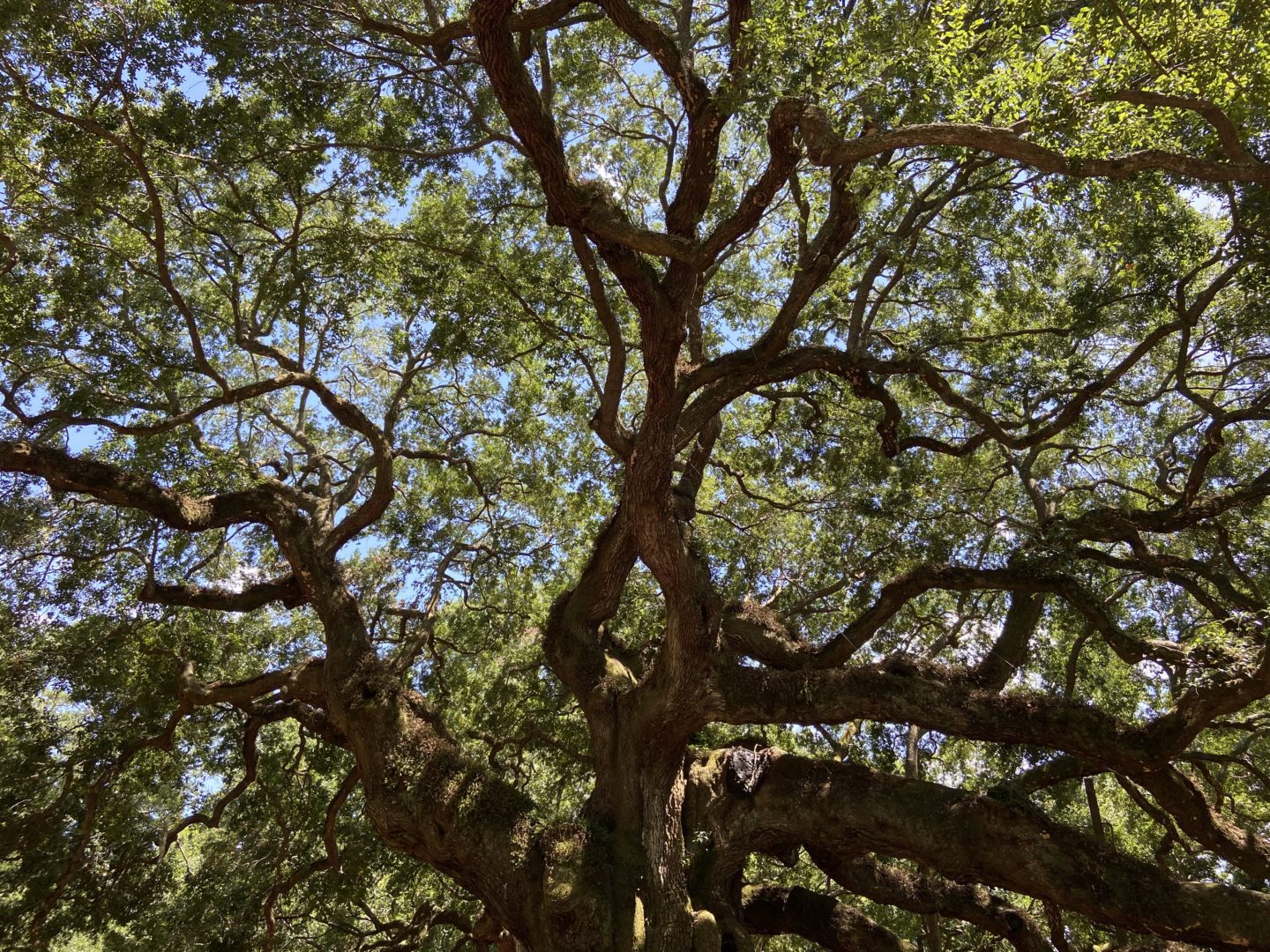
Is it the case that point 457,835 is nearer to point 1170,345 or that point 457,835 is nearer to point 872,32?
point 872,32

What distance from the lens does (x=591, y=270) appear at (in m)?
6.52

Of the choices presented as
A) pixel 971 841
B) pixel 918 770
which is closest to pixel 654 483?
pixel 971 841

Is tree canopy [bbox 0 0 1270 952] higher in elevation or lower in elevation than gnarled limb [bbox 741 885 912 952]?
higher

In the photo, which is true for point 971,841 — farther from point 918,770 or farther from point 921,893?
point 918,770

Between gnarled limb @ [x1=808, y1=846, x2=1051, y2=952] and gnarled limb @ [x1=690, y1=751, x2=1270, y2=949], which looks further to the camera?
gnarled limb @ [x1=808, y1=846, x2=1051, y2=952]

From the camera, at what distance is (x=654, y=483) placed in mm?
6016

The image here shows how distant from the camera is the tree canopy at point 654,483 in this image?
5449mm

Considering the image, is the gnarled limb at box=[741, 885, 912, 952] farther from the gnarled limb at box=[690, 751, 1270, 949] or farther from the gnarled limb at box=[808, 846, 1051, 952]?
the gnarled limb at box=[690, 751, 1270, 949]

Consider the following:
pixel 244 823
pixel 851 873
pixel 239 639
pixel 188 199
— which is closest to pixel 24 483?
pixel 239 639

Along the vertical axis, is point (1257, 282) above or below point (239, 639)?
above

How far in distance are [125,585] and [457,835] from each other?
5.05 m

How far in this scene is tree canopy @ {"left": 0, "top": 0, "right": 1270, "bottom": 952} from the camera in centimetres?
545

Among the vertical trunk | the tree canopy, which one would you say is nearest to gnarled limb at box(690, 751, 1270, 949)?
the tree canopy

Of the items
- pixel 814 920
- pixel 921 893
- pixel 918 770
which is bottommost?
pixel 814 920
